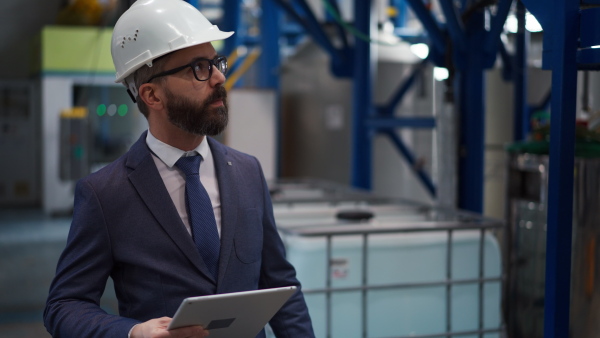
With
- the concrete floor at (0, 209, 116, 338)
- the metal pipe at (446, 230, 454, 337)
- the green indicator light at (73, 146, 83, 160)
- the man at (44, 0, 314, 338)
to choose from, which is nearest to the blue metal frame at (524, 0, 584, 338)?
the man at (44, 0, 314, 338)

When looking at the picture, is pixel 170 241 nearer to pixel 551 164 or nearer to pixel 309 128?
pixel 551 164

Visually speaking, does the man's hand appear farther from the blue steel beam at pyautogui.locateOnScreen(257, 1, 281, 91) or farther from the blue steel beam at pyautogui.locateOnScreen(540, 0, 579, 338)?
the blue steel beam at pyautogui.locateOnScreen(257, 1, 281, 91)

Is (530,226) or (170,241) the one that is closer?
(170,241)

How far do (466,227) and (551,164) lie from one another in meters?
1.31

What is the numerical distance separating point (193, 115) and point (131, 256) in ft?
1.34

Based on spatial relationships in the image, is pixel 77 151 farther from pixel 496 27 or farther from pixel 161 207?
pixel 161 207

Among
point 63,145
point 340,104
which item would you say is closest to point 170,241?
point 340,104

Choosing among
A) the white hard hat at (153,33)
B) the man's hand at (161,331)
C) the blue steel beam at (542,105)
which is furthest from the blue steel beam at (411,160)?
the man's hand at (161,331)

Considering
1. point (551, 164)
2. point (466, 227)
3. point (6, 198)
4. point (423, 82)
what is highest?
point (423, 82)

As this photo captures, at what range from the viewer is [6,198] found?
14469 millimetres

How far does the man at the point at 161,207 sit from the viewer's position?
6.38 feet

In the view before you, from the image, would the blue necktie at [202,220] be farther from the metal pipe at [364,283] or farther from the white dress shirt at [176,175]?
the metal pipe at [364,283]

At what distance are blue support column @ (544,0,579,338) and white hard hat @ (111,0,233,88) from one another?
106 cm

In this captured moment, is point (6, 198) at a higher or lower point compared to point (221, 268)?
lower
